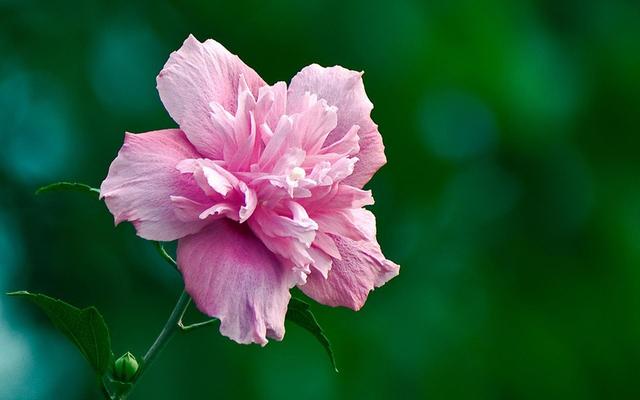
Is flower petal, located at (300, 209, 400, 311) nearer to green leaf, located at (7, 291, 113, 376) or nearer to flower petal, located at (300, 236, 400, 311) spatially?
flower petal, located at (300, 236, 400, 311)

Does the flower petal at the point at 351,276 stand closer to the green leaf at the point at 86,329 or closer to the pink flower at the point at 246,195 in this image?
the pink flower at the point at 246,195

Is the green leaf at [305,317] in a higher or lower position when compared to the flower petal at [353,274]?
lower

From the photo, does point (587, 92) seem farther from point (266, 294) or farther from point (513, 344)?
point (266, 294)

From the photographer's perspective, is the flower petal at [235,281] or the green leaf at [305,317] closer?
the flower petal at [235,281]

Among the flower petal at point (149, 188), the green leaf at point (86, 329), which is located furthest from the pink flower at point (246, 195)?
the green leaf at point (86, 329)

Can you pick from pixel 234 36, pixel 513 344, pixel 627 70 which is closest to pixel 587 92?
pixel 627 70

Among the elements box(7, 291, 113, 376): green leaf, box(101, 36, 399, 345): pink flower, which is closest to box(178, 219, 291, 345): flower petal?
box(101, 36, 399, 345): pink flower
